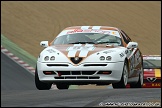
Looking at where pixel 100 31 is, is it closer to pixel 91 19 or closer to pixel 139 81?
pixel 139 81

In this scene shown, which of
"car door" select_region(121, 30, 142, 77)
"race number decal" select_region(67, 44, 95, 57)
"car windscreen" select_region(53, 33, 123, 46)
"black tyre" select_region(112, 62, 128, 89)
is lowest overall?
"black tyre" select_region(112, 62, 128, 89)

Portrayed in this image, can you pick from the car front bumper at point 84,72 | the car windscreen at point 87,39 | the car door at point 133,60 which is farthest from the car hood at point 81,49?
the car door at point 133,60

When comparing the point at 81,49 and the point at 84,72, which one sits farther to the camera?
the point at 81,49

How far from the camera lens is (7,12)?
131 ft

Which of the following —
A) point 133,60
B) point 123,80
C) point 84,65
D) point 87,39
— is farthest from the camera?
point 133,60

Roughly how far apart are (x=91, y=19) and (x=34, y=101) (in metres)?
35.8

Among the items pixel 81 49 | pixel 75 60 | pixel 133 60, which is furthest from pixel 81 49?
pixel 133 60

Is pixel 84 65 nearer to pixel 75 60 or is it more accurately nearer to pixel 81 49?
pixel 75 60

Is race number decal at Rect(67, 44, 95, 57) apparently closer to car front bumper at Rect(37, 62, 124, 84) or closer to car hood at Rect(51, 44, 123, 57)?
car hood at Rect(51, 44, 123, 57)

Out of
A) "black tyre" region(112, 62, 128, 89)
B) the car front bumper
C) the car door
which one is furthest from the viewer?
the car door

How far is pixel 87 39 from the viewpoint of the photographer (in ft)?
45.3

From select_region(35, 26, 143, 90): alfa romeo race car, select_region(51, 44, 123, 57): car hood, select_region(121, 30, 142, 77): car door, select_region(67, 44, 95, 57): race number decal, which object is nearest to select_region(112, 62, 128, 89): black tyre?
select_region(35, 26, 143, 90): alfa romeo race car

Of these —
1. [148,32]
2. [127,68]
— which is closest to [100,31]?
[127,68]

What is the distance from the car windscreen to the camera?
1370 centimetres
